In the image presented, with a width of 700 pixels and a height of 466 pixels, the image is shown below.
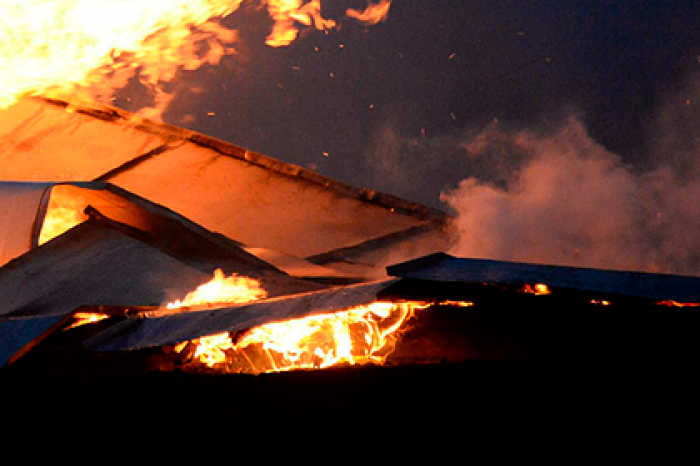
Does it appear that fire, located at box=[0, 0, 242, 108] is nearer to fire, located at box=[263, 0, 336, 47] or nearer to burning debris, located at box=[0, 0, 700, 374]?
burning debris, located at box=[0, 0, 700, 374]

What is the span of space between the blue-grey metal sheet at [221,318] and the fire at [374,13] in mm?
6114

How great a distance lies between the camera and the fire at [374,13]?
24.5 ft

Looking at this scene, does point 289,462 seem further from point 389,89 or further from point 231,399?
point 389,89

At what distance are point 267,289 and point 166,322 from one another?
2.02ft

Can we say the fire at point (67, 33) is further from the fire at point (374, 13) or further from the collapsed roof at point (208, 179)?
the fire at point (374, 13)

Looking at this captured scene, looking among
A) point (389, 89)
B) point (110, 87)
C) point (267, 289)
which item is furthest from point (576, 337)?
point (110, 87)

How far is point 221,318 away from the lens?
1791 millimetres

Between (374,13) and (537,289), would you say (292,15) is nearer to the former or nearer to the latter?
(374,13)

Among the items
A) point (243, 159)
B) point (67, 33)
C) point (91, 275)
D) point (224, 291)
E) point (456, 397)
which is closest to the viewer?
point (456, 397)

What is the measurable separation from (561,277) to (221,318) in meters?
0.82

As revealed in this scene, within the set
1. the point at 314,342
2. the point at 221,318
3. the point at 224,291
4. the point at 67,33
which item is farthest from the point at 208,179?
the point at 314,342

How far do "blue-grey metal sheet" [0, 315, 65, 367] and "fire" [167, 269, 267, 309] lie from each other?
16.9 inches

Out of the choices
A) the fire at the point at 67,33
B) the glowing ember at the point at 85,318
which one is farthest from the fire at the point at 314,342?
the fire at the point at 67,33

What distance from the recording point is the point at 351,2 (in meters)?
7.44
